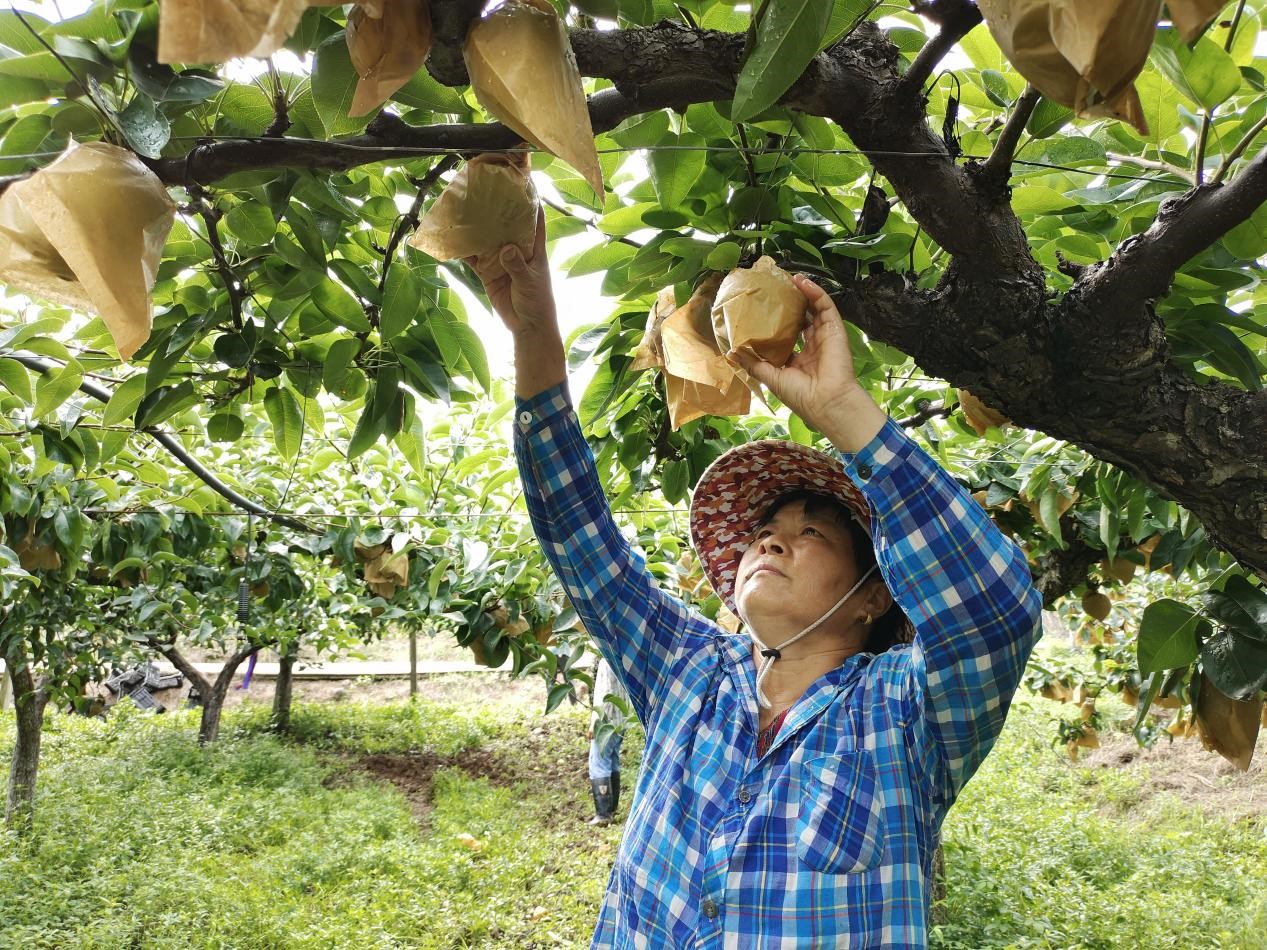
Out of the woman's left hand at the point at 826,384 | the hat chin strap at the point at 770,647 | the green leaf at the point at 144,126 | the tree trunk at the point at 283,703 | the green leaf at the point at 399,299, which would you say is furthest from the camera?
the tree trunk at the point at 283,703

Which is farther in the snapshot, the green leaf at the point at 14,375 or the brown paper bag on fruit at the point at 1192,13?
the green leaf at the point at 14,375

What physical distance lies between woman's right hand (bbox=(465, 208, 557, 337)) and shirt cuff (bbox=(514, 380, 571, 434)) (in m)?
0.09

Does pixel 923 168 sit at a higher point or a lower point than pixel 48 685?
higher

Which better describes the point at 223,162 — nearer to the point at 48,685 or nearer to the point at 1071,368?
the point at 1071,368

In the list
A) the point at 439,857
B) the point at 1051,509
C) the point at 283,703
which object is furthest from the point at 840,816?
the point at 283,703

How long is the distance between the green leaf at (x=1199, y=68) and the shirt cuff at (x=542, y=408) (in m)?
0.60

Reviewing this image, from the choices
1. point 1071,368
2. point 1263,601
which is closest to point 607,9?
point 1071,368

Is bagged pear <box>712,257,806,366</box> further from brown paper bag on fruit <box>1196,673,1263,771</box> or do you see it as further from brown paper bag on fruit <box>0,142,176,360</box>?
brown paper bag on fruit <box>1196,673,1263,771</box>

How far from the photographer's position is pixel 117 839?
16.1ft

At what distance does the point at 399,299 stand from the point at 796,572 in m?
0.50

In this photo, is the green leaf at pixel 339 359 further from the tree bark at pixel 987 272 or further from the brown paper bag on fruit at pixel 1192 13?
the brown paper bag on fruit at pixel 1192 13

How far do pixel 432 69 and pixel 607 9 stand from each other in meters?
0.12

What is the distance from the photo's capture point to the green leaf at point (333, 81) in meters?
0.53

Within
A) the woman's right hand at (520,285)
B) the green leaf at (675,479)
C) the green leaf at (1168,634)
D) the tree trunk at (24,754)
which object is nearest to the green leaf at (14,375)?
the woman's right hand at (520,285)
